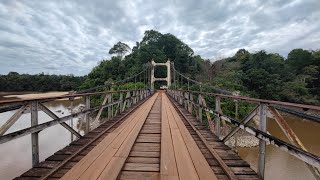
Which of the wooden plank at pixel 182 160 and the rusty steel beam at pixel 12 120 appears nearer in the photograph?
the rusty steel beam at pixel 12 120

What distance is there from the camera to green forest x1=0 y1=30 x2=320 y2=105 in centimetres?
3819

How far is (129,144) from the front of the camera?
407 centimetres

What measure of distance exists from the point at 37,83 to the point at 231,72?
5890cm

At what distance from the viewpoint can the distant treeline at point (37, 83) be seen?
68250 mm

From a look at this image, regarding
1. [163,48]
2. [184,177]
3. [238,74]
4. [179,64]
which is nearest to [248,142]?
[238,74]

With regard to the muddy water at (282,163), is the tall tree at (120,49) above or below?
above

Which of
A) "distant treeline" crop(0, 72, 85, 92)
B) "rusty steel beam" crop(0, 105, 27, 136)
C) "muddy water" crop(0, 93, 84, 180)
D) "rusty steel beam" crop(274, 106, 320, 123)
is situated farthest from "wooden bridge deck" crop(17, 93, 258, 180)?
"distant treeline" crop(0, 72, 85, 92)

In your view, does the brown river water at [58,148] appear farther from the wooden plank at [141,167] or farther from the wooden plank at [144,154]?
the wooden plank at [141,167]

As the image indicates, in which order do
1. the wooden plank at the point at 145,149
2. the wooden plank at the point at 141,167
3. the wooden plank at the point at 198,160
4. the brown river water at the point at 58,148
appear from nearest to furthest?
the wooden plank at the point at 198,160
the wooden plank at the point at 141,167
the wooden plank at the point at 145,149
the brown river water at the point at 58,148

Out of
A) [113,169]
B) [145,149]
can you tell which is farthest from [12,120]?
[145,149]

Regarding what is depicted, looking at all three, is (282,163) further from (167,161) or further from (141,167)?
(141,167)

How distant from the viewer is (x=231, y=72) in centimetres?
3734

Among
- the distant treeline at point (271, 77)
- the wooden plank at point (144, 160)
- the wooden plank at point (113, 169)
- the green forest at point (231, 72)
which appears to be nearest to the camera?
the wooden plank at point (113, 169)

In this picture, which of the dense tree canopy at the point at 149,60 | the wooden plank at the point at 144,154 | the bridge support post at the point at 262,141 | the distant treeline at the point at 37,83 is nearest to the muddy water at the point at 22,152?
the wooden plank at the point at 144,154
